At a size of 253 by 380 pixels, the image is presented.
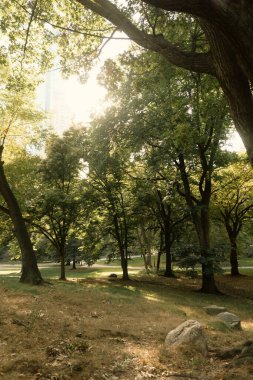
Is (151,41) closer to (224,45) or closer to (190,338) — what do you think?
(224,45)

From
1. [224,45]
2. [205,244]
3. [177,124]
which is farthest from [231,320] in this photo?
[224,45]

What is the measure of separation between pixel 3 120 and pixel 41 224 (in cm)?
972

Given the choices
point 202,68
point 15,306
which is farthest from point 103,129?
point 202,68

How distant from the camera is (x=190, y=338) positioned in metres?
8.48

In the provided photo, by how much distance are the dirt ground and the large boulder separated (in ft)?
0.82

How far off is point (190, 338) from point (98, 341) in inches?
90.0

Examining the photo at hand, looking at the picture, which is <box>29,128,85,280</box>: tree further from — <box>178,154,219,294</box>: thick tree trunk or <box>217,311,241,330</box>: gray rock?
<box>217,311,241,330</box>: gray rock

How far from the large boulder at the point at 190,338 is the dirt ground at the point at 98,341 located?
0.82 feet

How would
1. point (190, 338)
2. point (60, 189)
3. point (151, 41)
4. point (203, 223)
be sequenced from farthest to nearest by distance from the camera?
point (60, 189)
point (203, 223)
point (190, 338)
point (151, 41)

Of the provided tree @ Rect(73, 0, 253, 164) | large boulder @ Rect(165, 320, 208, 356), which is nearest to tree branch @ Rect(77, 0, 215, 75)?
tree @ Rect(73, 0, 253, 164)

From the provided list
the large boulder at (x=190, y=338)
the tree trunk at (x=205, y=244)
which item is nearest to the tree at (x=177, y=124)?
the tree trunk at (x=205, y=244)

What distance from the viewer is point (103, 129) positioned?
2061 cm

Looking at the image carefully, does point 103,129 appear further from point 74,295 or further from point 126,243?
point 126,243

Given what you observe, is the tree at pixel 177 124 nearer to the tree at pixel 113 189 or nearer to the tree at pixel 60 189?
the tree at pixel 113 189
